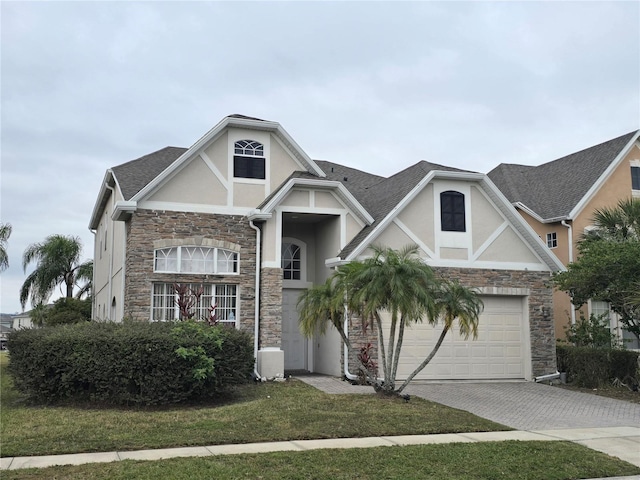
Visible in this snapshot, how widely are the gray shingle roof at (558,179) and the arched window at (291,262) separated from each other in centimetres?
1001

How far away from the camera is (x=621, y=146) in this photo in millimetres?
23844

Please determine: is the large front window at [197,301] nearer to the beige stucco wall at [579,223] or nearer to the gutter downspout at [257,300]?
the gutter downspout at [257,300]

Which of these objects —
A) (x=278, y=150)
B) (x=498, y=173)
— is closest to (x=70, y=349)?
(x=278, y=150)

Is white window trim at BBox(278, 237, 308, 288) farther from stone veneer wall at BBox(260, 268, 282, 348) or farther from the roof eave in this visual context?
the roof eave

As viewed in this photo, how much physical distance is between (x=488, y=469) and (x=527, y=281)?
1151cm

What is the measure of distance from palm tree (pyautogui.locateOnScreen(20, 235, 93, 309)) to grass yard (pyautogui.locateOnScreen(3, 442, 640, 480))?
32333 mm

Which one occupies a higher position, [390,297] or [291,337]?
[390,297]

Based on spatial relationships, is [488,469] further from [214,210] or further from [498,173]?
[498,173]

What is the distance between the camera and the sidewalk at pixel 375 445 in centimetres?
827

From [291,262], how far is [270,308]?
3.01 meters

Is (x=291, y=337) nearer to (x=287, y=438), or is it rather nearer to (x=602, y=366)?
(x=602, y=366)

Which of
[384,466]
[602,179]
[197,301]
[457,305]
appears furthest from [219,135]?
[602,179]

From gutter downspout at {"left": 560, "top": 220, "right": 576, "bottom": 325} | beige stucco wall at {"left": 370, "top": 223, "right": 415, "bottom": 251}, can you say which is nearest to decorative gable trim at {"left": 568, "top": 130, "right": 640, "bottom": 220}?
gutter downspout at {"left": 560, "top": 220, "right": 576, "bottom": 325}

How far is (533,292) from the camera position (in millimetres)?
18906
